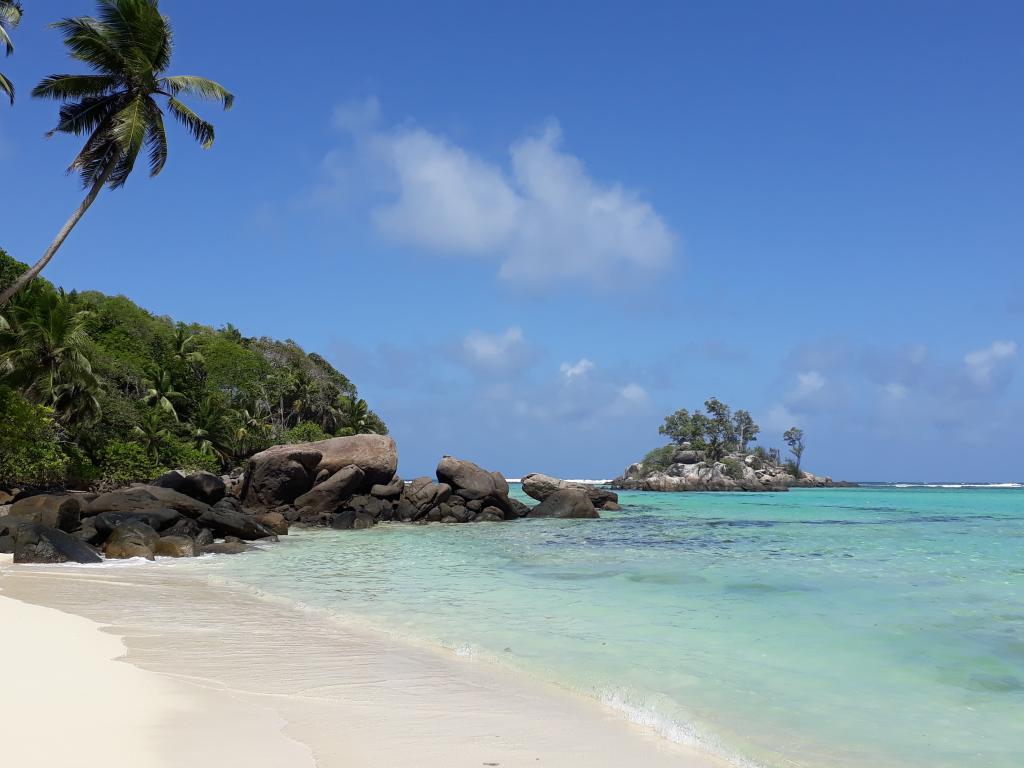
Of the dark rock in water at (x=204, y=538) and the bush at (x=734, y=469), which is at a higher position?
the bush at (x=734, y=469)

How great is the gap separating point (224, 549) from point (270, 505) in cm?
1141

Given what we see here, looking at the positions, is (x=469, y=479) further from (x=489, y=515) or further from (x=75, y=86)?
(x=75, y=86)

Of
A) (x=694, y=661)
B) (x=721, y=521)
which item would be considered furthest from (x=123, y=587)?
(x=721, y=521)

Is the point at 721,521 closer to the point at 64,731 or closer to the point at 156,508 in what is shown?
the point at 156,508

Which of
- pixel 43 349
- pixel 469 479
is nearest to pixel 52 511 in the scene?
pixel 43 349

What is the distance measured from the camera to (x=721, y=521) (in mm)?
30844

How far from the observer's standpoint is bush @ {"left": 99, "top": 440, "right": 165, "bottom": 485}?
107 feet

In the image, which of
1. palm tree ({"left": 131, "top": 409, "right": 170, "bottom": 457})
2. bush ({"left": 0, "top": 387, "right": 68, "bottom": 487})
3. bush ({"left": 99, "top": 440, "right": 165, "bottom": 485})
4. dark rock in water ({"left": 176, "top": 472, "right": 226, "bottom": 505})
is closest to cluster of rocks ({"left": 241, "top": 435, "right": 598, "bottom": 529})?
dark rock in water ({"left": 176, "top": 472, "right": 226, "bottom": 505})

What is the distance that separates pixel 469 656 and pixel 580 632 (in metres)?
1.69

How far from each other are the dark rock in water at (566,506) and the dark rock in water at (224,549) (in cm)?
1683

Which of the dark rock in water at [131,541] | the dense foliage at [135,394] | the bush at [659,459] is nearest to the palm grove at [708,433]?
the bush at [659,459]

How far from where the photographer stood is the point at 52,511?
1747cm

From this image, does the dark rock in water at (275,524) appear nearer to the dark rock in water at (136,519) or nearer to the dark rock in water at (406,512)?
the dark rock in water at (136,519)

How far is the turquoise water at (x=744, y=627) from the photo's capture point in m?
5.35
